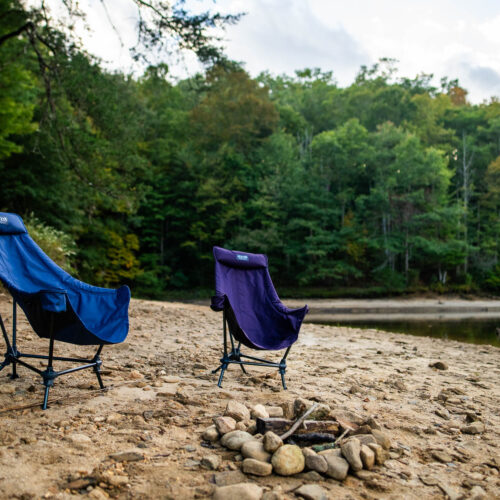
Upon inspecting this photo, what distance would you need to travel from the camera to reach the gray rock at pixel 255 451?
1861 millimetres

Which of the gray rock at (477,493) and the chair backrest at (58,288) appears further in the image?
the chair backrest at (58,288)


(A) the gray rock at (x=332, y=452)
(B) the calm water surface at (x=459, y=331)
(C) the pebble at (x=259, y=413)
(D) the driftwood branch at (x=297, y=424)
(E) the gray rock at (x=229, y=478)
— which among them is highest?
(D) the driftwood branch at (x=297, y=424)

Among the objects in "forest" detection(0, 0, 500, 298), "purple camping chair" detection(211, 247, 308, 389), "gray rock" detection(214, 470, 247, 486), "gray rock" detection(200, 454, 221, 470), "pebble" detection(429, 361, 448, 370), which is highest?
"forest" detection(0, 0, 500, 298)

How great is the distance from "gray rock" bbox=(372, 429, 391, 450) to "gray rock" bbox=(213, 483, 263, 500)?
0.72 meters

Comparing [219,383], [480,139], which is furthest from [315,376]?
[480,139]

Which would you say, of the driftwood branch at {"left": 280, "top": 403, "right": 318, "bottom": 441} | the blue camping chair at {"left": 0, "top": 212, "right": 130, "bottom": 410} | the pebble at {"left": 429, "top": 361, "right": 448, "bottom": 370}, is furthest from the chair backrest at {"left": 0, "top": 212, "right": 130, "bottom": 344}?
the pebble at {"left": 429, "top": 361, "right": 448, "bottom": 370}

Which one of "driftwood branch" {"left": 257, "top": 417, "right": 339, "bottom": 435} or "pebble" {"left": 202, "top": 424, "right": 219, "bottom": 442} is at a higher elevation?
"driftwood branch" {"left": 257, "top": 417, "right": 339, "bottom": 435}

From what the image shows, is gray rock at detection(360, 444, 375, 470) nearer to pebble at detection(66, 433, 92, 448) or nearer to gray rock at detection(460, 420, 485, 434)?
gray rock at detection(460, 420, 485, 434)

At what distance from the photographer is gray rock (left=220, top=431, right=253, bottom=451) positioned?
1970 millimetres

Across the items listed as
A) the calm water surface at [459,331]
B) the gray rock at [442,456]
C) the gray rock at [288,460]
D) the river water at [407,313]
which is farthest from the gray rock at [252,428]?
the river water at [407,313]

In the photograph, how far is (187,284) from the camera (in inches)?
955

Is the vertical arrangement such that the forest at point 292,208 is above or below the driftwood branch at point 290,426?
above

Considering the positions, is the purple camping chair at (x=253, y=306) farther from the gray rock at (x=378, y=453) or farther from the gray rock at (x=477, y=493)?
the gray rock at (x=477, y=493)

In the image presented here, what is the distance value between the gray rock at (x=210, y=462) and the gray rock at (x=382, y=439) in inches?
30.3
